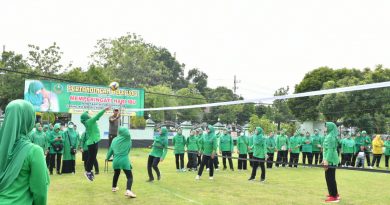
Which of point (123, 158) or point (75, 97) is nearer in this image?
point (123, 158)

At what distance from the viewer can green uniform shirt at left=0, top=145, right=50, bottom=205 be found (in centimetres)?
282

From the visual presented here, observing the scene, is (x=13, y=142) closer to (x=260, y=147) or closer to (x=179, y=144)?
(x=260, y=147)

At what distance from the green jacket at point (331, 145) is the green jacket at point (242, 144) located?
8260 mm

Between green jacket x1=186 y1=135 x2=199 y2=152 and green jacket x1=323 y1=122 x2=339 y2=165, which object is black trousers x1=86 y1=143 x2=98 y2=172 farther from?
green jacket x1=186 y1=135 x2=199 y2=152

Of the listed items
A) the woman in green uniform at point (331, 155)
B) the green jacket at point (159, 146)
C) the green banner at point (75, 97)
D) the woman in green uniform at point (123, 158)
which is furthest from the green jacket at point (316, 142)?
the woman in green uniform at point (123, 158)

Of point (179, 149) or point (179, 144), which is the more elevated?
point (179, 144)

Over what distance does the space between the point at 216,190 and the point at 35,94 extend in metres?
16.3

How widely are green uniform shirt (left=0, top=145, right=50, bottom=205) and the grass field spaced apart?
6432 mm

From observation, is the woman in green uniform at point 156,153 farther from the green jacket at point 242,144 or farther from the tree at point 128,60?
the tree at point 128,60

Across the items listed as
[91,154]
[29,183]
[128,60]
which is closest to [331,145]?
[91,154]

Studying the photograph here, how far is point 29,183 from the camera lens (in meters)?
2.87

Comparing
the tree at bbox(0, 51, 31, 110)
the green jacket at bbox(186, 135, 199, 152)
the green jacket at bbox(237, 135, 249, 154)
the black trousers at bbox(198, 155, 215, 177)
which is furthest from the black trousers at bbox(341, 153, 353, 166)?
the tree at bbox(0, 51, 31, 110)

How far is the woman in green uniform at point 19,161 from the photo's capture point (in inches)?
109

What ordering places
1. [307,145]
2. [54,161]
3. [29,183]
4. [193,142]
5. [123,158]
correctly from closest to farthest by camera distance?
[29,183], [123,158], [54,161], [193,142], [307,145]
